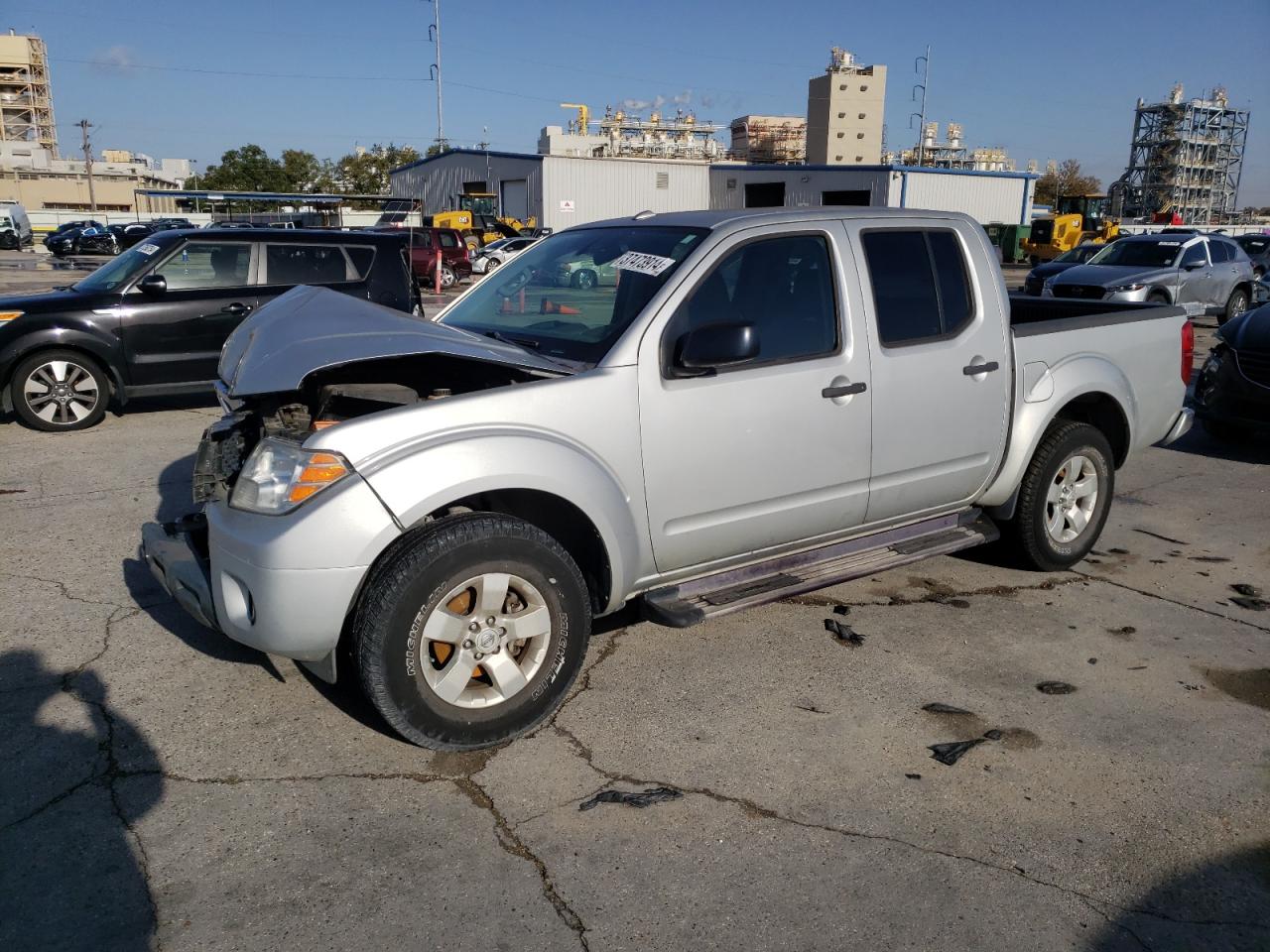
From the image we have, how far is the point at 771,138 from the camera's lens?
106 m

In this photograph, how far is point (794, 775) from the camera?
3.42 m

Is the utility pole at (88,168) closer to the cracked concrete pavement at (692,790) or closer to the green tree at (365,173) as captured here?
the green tree at (365,173)

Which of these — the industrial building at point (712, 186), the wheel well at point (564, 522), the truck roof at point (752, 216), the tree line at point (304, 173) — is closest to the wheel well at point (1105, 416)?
the truck roof at point (752, 216)

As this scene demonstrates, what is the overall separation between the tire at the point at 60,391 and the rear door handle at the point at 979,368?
7.62 meters

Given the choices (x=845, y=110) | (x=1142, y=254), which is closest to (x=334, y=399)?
(x=1142, y=254)

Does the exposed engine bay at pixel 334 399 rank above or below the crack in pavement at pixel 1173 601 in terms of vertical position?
above

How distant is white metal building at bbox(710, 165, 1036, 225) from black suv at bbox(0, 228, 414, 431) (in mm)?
41703

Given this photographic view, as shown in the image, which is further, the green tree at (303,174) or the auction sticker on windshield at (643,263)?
the green tree at (303,174)

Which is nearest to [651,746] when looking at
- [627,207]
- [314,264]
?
[314,264]

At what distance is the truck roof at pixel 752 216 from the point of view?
164 inches

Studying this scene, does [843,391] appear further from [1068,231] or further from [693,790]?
[1068,231]

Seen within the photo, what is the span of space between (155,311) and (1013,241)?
49.4m

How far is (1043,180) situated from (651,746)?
446ft

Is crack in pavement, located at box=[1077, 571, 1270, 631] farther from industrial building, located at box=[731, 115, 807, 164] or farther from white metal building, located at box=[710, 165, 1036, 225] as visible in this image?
industrial building, located at box=[731, 115, 807, 164]
